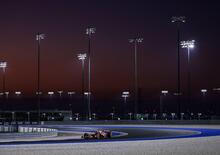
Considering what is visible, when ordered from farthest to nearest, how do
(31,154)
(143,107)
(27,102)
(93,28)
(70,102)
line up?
1. (143,107)
2. (70,102)
3. (27,102)
4. (93,28)
5. (31,154)

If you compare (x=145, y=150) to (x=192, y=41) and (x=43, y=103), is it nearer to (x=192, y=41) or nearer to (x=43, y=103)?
(x=192, y=41)

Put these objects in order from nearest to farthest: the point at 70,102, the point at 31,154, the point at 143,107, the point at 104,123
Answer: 1. the point at 31,154
2. the point at 104,123
3. the point at 70,102
4. the point at 143,107

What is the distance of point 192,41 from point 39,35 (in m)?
21.9

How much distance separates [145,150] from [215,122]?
35.6 m

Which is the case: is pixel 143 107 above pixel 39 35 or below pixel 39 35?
below

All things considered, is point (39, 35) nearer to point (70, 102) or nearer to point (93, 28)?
point (93, 28)

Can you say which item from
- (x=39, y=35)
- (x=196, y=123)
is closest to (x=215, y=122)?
(x=196, y=123)

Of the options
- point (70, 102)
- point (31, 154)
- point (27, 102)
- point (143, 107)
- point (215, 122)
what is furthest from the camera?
point (143, 107)

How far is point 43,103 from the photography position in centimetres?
14825

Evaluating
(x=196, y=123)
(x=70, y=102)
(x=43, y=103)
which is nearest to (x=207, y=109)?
(x=70, y=102)

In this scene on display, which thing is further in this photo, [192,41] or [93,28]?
[93,28]

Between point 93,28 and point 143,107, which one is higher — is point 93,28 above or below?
above

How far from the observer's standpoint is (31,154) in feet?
54.7

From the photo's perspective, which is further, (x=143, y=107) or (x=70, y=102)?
(x=143, y=107)
